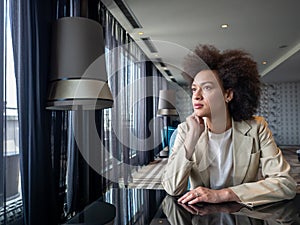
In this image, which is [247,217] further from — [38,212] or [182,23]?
[182,23]

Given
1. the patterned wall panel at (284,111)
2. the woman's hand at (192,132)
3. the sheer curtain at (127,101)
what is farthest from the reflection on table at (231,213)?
the patterned wall panel at (284,111)

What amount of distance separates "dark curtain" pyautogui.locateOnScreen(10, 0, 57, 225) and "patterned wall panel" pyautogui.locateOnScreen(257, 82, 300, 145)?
9.66 meters

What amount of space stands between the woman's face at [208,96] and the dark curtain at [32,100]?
0.86 m

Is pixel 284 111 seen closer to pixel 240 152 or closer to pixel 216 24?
pixel 216 24

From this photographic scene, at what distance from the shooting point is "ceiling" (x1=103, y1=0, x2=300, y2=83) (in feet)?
11.1

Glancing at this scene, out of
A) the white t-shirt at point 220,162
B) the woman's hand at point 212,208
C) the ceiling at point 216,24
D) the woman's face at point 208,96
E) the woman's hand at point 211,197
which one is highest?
the ceiling at point 216,24

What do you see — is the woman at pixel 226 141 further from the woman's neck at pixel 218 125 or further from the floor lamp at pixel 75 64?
the floor lamp at pixel 75 64

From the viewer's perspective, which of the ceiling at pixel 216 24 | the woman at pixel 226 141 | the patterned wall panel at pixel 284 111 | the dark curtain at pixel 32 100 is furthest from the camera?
the patterned wall panel at pixel 284 111

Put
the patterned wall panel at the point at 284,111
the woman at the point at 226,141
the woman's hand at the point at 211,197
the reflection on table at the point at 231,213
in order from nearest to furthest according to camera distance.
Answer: the reflection on table at the point at 231,213 → the woman's hand at the point at 211,197 → the woman at the point at 226,141 → the patterned wall panel at the point at 284,111

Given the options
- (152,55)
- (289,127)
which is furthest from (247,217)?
(289,127)

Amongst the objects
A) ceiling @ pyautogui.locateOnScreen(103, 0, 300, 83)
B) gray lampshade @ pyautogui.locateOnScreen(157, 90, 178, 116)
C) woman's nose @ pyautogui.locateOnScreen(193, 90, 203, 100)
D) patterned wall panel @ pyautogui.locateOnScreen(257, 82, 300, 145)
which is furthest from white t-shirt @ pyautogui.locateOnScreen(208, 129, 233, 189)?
patterned wall panel @ pyautogui.locateOnScreen(257, 82, 300, 145)

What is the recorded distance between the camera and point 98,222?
847 millimetres

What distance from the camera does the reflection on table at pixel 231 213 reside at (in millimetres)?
796

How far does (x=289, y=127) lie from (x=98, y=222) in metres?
10.7
